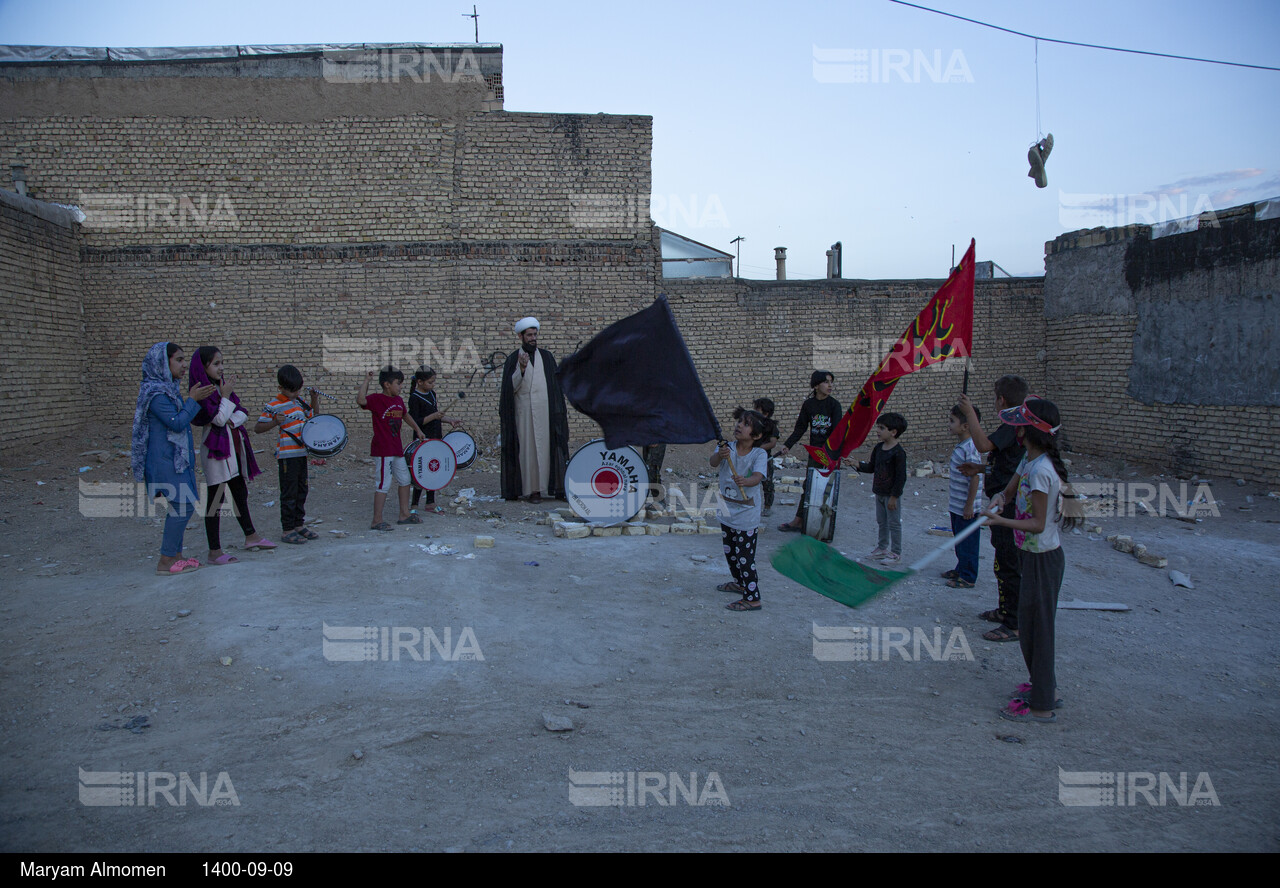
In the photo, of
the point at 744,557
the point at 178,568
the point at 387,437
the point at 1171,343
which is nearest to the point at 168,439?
the point at 178,568

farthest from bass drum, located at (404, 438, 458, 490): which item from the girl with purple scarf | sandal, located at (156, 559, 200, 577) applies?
sandal, located at (156, 559, 200, 577)

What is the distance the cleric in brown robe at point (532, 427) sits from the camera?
911 centimetres

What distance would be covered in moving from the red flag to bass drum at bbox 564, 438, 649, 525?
7.71 feet

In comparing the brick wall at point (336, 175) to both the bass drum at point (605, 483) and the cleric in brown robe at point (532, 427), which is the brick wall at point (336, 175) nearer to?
the cleric in brown robe at point (532, 427)

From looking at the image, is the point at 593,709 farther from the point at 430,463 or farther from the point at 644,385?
the point at 430,463

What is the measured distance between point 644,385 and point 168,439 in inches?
151

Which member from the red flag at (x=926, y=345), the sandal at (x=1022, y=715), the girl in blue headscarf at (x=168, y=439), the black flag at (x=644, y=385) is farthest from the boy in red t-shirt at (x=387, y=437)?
the sandal at (x=1022, y=715)

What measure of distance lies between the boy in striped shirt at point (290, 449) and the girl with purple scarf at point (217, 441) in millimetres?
550

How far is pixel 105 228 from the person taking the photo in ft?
39.5

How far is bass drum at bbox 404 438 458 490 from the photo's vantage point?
7798 mm

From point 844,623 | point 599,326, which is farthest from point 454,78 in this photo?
point 844,623

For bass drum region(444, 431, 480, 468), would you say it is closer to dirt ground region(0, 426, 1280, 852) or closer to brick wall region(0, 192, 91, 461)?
dirt ground region(0, 426, 1280, 852)
